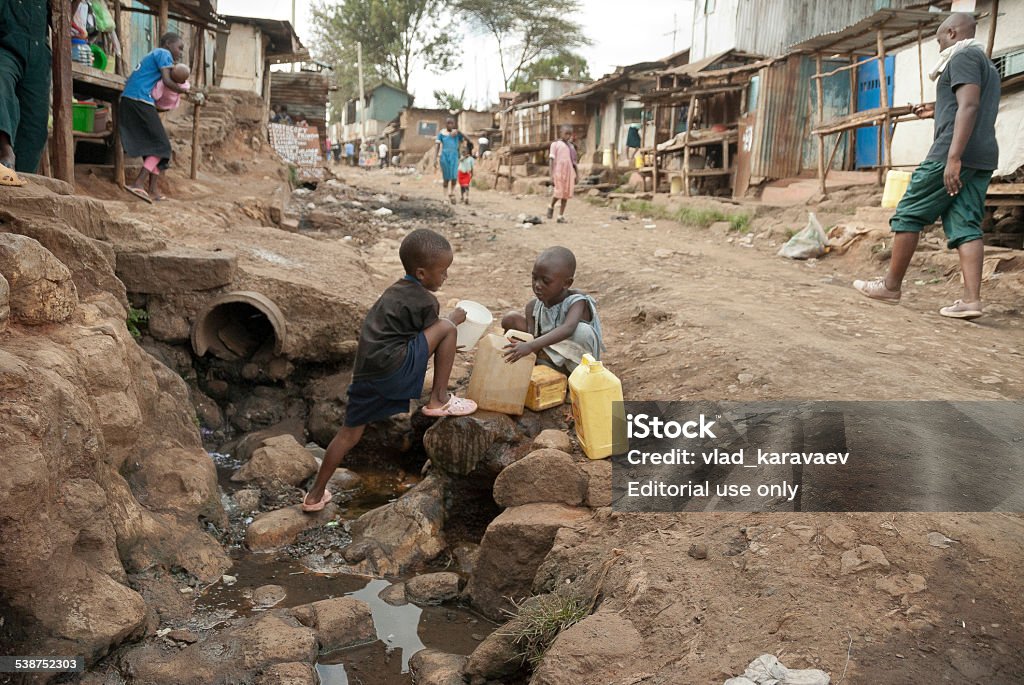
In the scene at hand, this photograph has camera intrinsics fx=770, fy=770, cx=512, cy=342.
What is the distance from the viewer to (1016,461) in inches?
101

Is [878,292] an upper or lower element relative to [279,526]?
upper

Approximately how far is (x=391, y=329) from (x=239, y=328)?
228 centimetres

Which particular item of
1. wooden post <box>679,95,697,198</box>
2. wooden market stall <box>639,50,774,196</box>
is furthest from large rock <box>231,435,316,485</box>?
wooden market stall <box>639,50,774,196</box>

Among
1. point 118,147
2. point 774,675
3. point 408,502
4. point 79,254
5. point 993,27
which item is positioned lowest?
point 408,502

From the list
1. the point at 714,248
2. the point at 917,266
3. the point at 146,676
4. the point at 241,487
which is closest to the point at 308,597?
the point at 146,676

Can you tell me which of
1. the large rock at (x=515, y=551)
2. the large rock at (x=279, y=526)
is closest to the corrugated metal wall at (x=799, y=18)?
the large rock at (x=279, y=526)

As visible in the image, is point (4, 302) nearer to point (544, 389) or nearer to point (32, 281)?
point (32, 281)

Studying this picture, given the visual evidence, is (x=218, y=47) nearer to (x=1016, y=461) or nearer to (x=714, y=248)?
(x=714, y=248)

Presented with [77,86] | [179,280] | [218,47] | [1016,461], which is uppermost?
[218,47]

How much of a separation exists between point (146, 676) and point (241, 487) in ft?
5.90

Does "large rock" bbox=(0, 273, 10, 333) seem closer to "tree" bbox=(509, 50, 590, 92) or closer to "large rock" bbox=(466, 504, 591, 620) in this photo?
"large rock" bbox=(466, 504, 591, 620)

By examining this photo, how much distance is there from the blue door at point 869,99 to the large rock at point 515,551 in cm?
1005

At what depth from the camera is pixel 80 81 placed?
5695mm

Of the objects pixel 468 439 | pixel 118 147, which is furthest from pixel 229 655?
pixel 118 147
